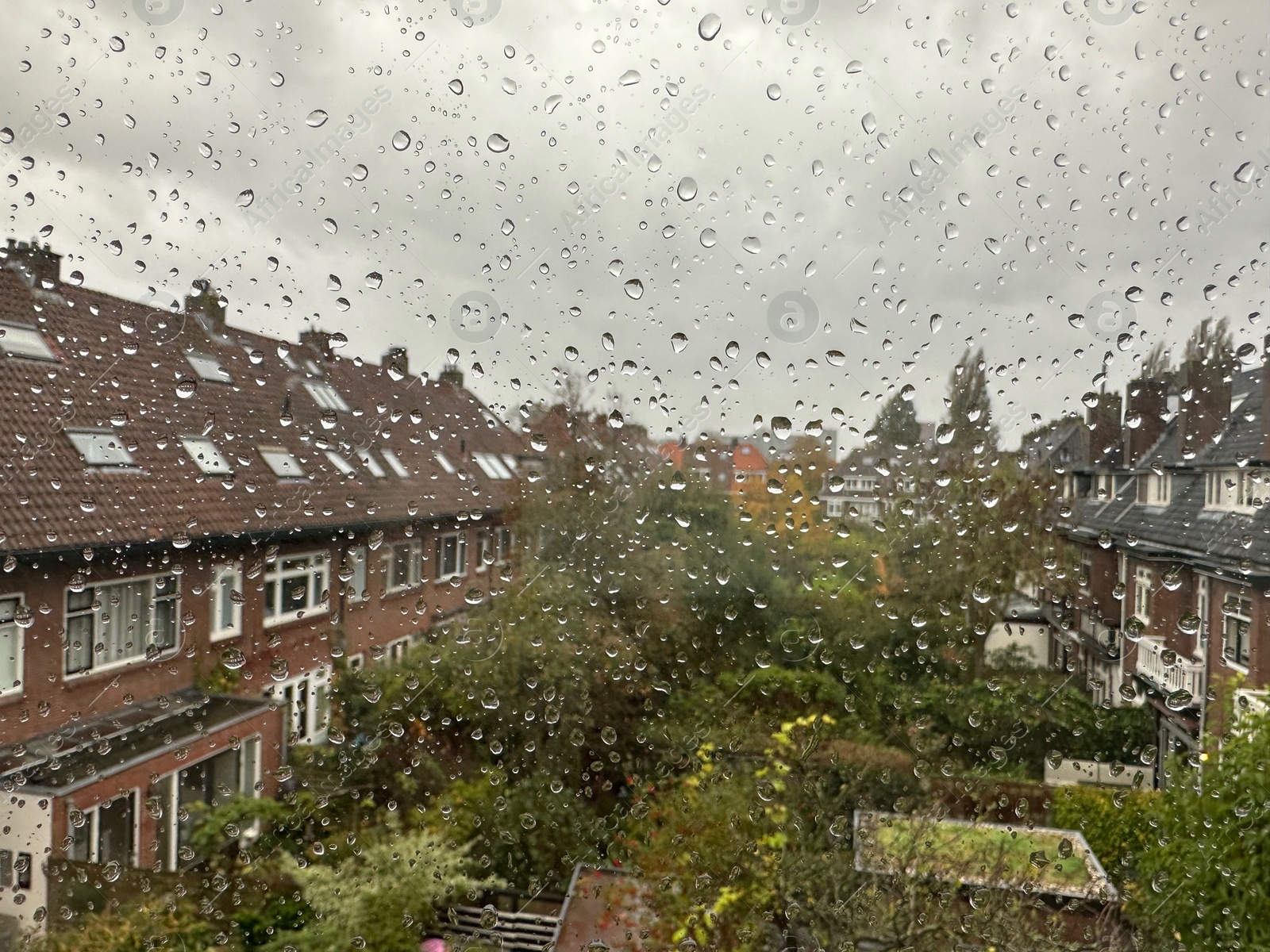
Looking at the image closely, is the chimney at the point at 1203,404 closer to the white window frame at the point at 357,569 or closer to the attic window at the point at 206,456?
the white window frame at the point at 357,569

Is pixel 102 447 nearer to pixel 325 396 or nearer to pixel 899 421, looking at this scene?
pixel 325 396

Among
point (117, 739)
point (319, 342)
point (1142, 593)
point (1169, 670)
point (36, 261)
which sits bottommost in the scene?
point (117, 739)

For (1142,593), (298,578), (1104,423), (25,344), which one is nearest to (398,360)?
(298,578)

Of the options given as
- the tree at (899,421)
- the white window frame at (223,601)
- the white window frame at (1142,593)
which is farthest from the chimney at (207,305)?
the white window frame at (1142,593)

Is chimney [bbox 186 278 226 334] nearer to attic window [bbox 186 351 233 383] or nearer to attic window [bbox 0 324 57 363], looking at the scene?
attic window [bbox 186 351 233 383]

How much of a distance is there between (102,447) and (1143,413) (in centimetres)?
148

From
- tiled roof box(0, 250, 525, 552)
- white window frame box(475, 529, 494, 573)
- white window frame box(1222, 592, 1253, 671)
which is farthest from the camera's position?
white window frame box(475, 529, 494, 573)

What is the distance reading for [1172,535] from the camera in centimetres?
94

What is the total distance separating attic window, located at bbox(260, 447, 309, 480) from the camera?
110 cm

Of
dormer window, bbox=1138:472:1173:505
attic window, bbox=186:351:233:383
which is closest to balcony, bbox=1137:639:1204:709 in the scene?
dormer window, bbox=1138:472:1173:505

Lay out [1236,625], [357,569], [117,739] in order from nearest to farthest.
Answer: [1236,625], [117,739], [357,569]

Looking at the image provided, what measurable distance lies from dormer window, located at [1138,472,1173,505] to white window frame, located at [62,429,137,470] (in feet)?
4.73

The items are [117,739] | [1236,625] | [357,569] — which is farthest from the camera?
[357,569]

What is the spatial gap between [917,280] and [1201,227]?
0.40 m
